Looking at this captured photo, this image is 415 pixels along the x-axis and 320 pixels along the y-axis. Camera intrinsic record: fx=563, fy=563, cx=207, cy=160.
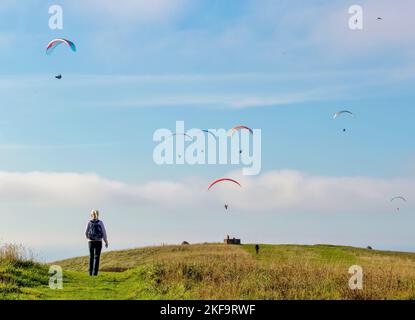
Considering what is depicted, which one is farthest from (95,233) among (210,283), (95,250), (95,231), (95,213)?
(210,283)

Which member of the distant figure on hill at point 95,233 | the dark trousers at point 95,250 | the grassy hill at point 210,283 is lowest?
the grassy hill at point 210,283

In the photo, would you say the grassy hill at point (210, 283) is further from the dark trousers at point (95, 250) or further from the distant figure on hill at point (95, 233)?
the distant figure on hill at point (95, 233)

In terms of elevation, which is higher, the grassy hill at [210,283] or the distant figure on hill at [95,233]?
the distant figure on hill at [95,233]

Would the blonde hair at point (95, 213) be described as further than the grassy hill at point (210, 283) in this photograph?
Yes

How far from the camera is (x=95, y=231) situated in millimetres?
23344

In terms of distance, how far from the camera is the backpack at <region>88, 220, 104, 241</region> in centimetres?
2328

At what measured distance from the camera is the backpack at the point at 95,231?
23.3 m

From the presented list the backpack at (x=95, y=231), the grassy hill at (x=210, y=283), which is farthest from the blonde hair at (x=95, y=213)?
the grassy hill at (x=210, y=283)

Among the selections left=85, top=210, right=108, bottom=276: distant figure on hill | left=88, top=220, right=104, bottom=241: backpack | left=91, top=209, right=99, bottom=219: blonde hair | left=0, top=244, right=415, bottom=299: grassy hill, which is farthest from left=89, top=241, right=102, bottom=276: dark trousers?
left=91, top=209, right=99, bottom=219: blonde hair

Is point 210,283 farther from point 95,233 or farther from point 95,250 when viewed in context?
point 95,250
